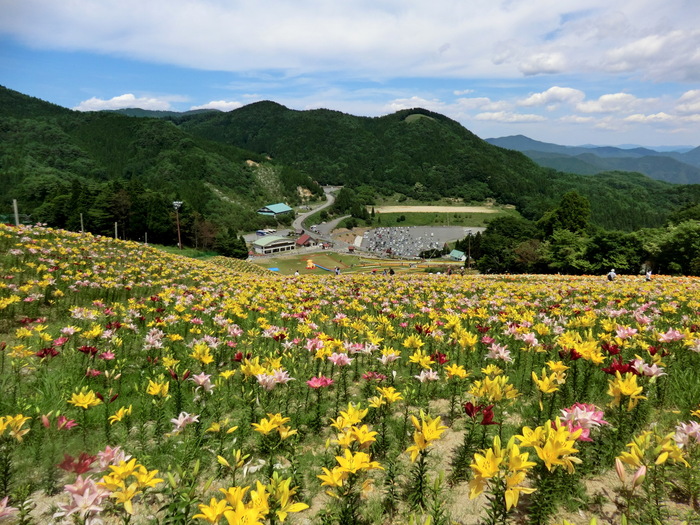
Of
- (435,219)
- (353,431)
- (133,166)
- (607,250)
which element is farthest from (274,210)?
(353,431)

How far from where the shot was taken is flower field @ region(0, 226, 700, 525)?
8.38 feet

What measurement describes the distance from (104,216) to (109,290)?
61184mm

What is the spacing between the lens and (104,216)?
2377 inches

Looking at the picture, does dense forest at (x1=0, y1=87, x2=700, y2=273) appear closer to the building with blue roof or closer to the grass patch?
the building with blue roof

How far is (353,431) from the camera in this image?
2.84 meters

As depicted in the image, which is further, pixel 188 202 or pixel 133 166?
pixel 133 166

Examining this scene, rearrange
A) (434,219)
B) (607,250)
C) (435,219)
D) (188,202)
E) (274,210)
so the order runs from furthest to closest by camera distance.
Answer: (434,219) < (435,219) < (274,210) < (188,202) < (607,250)

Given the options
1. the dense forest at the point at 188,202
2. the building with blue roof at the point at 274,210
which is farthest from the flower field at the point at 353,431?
the building with blue roof at the point at 274,210

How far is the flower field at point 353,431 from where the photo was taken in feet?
8.38

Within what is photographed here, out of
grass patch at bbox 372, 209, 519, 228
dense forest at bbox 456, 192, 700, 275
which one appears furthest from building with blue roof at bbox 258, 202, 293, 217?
dense forest at bbox 456, 192, 700, 275

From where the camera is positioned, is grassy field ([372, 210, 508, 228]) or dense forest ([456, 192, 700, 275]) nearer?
dense forest ([456, 192, 700, 275])

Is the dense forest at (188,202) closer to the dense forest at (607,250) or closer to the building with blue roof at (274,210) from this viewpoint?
the dense forest at (607,250)

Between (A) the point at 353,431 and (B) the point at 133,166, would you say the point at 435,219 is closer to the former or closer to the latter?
(B) the point at 133,166

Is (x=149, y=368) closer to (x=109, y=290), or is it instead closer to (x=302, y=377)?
(x=302, y=377)
